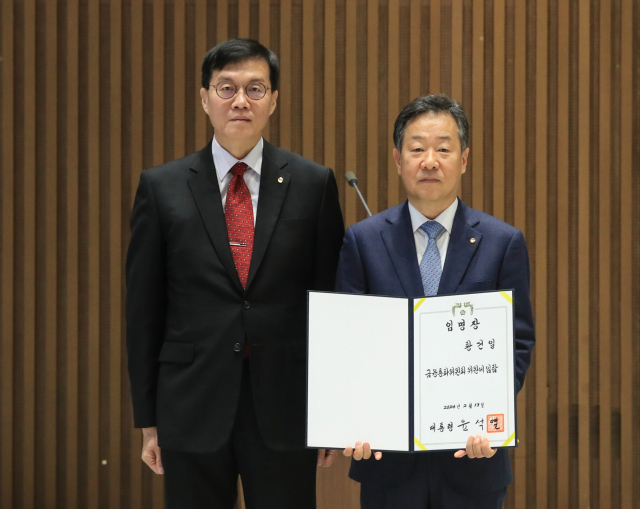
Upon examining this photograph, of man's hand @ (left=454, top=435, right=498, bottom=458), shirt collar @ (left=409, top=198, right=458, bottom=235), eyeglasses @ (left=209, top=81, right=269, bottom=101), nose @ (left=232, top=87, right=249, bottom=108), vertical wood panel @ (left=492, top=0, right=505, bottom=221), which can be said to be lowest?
man's hand @ (left=454, top=435, right=498, bottom=458)

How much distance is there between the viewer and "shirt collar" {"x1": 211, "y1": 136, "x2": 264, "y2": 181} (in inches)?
67.6

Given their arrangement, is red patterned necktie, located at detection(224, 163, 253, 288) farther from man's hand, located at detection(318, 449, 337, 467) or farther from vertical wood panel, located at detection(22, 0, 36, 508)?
vertical wood panel, located at detection(22, 0, 36, 508)

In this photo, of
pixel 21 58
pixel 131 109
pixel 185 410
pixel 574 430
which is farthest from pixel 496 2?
pixel 185 410

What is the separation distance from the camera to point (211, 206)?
1657 mm

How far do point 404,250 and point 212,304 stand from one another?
0.49 meters

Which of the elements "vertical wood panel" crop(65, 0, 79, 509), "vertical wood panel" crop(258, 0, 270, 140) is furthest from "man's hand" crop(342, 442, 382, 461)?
"vertical wood panel" crop(258, 0, 270, 140)

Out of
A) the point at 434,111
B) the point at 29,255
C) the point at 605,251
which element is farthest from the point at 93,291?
the point at 605,251

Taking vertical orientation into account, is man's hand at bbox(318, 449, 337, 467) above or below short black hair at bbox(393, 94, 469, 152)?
below

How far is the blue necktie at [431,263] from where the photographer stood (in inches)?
61.2

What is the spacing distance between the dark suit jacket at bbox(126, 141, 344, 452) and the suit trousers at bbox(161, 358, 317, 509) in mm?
34

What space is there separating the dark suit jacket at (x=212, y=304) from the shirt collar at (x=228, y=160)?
0.07 feet

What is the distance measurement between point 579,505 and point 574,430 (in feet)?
1.25

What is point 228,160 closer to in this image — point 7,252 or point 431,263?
point 431,263

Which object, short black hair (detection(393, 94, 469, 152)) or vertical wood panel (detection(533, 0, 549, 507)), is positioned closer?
short black hair (detection(393, 94, 469, 152))
